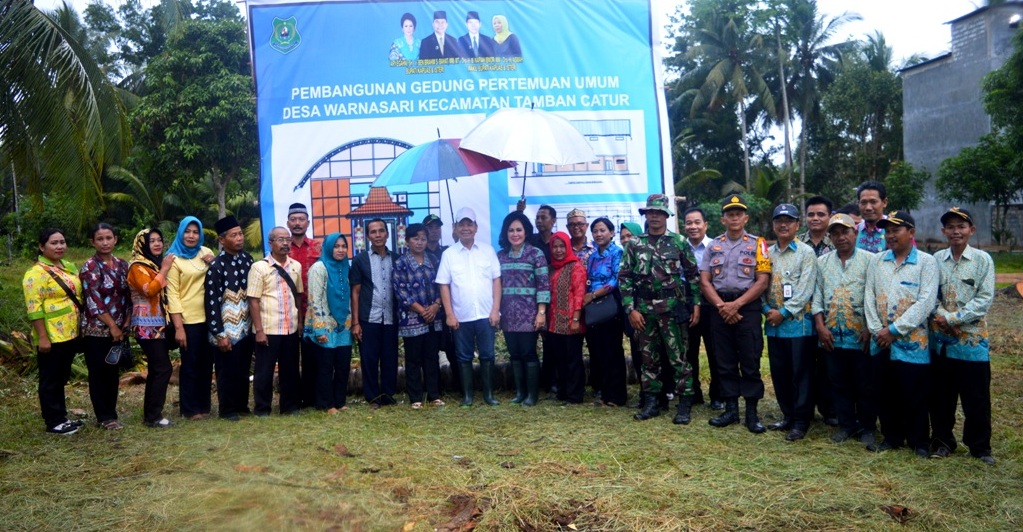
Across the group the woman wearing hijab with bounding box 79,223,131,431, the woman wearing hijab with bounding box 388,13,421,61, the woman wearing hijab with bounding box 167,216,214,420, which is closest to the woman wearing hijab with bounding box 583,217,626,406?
the woman wearing hijab with bounding box 388,13,421,61

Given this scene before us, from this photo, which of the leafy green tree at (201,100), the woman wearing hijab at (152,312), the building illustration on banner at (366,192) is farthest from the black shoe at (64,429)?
the leafy green tree at (201,100)

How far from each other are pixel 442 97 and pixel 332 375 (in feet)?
8.86

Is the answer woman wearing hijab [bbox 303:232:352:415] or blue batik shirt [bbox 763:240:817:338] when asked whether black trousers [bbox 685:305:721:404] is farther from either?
woman wearing hijab [bbox 303:232:352:415]

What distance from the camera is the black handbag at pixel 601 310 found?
5.83 metres

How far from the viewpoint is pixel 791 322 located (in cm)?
498

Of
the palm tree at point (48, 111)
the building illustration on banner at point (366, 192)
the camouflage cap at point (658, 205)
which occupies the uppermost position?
the palm tree at point (48, 111)

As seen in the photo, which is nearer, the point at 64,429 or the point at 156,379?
the point at 64,429

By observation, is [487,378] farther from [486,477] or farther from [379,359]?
[486,477]

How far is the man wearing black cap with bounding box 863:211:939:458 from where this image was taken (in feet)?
14.1

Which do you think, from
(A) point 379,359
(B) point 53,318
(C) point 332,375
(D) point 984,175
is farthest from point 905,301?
(D) point 984,175

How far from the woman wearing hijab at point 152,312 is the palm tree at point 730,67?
24.8 meters

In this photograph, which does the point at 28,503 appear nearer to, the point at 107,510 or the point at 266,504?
the point at 107,510

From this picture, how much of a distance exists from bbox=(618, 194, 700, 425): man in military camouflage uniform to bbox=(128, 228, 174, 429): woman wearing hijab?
3291 millimetres

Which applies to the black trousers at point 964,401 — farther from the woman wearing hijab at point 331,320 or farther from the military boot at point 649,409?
the woman wearing hijab at point 331,320
